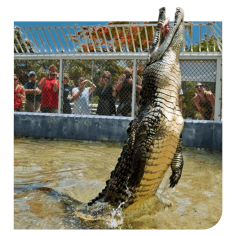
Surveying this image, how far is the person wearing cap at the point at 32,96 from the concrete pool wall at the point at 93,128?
0.72m

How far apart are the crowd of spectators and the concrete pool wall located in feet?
1.68

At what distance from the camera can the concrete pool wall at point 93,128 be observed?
4953 millimetres

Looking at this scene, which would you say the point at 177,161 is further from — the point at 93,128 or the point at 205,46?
the point at 205,46

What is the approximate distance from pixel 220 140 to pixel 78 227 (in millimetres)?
3003

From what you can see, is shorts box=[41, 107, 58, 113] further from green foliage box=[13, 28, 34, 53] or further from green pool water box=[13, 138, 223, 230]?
green foliage box=[13, 28, 34, 53]

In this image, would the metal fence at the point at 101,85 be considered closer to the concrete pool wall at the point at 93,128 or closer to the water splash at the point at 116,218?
the concrete pool wall at the point at 93,128

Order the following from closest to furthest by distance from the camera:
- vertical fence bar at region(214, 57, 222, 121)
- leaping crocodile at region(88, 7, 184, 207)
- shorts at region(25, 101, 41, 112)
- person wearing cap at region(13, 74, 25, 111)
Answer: leaping crocodile at region(88, 7, 184, 207), vertical fence bar at region(214, 57, 222, 121), person wearing cap at region(13, 74, 25, 111), shorts at region(25, 101, 41, 112)

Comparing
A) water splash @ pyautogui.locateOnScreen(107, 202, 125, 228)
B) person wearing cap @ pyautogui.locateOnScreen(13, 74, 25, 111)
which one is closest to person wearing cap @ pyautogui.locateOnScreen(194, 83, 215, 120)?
person wearing cap @ pyautogui.locateOnScreen(13, 74, 25, 111)

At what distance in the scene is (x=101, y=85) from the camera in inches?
242

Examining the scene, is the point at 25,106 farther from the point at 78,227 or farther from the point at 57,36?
the point at 78,227

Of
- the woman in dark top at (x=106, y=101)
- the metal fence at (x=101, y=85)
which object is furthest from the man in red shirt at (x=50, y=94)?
the woman in dark top at (x=106, y=101)

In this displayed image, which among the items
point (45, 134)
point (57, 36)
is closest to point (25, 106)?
point (45, 134)

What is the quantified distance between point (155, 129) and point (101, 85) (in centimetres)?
393

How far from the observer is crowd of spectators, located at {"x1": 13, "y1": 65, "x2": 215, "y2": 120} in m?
5.86
